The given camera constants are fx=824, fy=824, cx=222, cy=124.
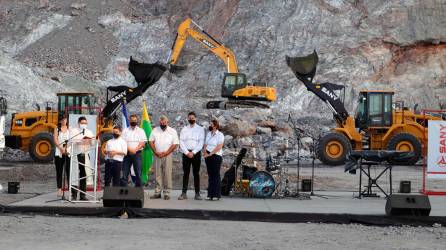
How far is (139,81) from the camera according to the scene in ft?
95.8

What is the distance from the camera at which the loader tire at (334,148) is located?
28391 mm

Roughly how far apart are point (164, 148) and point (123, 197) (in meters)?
1.97

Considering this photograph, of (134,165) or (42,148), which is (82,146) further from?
(42,148)

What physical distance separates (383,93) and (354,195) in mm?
12414

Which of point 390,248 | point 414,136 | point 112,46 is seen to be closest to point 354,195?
point 390,248

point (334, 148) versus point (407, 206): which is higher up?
point (334, 148)

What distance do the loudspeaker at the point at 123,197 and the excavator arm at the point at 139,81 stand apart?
44.5 feet

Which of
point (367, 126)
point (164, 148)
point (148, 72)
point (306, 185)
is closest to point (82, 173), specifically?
point (164, 148)

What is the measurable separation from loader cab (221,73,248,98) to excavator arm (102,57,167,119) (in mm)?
12851

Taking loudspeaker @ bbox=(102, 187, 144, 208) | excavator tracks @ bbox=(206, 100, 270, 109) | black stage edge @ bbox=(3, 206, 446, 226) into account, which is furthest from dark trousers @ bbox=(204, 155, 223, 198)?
excavator tracks @ bbox=(206, 100, 270, 109)

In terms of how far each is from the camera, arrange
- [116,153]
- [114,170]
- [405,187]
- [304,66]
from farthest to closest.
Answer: [304,66] < [405,187] < [114,170] < [116,153]

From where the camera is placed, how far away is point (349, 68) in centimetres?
4991

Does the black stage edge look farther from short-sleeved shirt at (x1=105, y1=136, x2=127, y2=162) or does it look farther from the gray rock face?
the gray rock face

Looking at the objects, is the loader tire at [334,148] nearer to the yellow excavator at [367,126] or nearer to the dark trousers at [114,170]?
the yellow excavator at [367,126]
